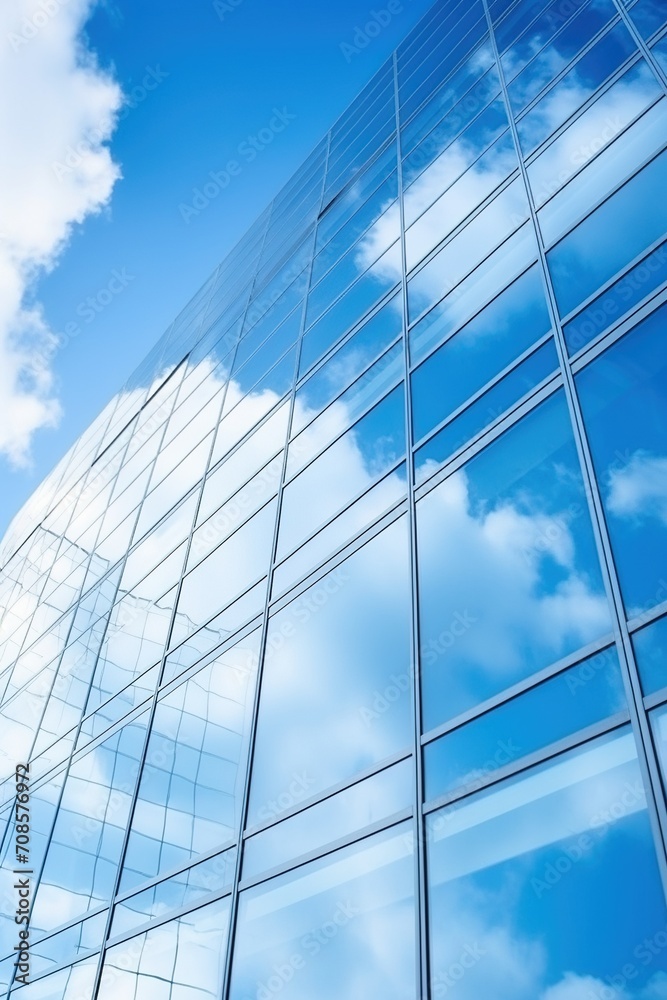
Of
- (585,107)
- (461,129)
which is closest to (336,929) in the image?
(585,107)

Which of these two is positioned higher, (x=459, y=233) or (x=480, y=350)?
(x=459, y=233)

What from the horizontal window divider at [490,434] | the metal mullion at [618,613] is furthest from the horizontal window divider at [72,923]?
the metal mullion at [618,613]

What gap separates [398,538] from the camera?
305 inches

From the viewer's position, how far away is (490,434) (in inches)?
291

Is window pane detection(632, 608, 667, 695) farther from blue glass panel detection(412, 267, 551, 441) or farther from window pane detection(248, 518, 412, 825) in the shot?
blue glass panel detection(412, 267, 551, 441)

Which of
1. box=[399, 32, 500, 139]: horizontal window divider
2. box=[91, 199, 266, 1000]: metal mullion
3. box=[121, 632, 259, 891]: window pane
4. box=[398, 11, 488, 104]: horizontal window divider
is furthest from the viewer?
box=[398, 11, 488, 104]: horizontal window divider

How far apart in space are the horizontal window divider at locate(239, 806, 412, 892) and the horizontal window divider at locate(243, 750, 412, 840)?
1.25ft

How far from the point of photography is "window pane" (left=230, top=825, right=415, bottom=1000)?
5367mm

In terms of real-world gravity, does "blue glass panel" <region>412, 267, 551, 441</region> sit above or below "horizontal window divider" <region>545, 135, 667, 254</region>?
below

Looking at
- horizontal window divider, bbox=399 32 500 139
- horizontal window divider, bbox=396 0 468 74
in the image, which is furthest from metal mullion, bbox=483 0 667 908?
horizontal window divider, bbox=396 0 468 74

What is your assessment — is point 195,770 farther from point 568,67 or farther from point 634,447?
point 568,67

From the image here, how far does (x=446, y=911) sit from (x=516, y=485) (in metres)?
3.24

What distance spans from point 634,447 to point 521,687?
75.0 inches

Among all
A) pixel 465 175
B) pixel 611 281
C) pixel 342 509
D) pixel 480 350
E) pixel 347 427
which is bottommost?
pixel 342 509
